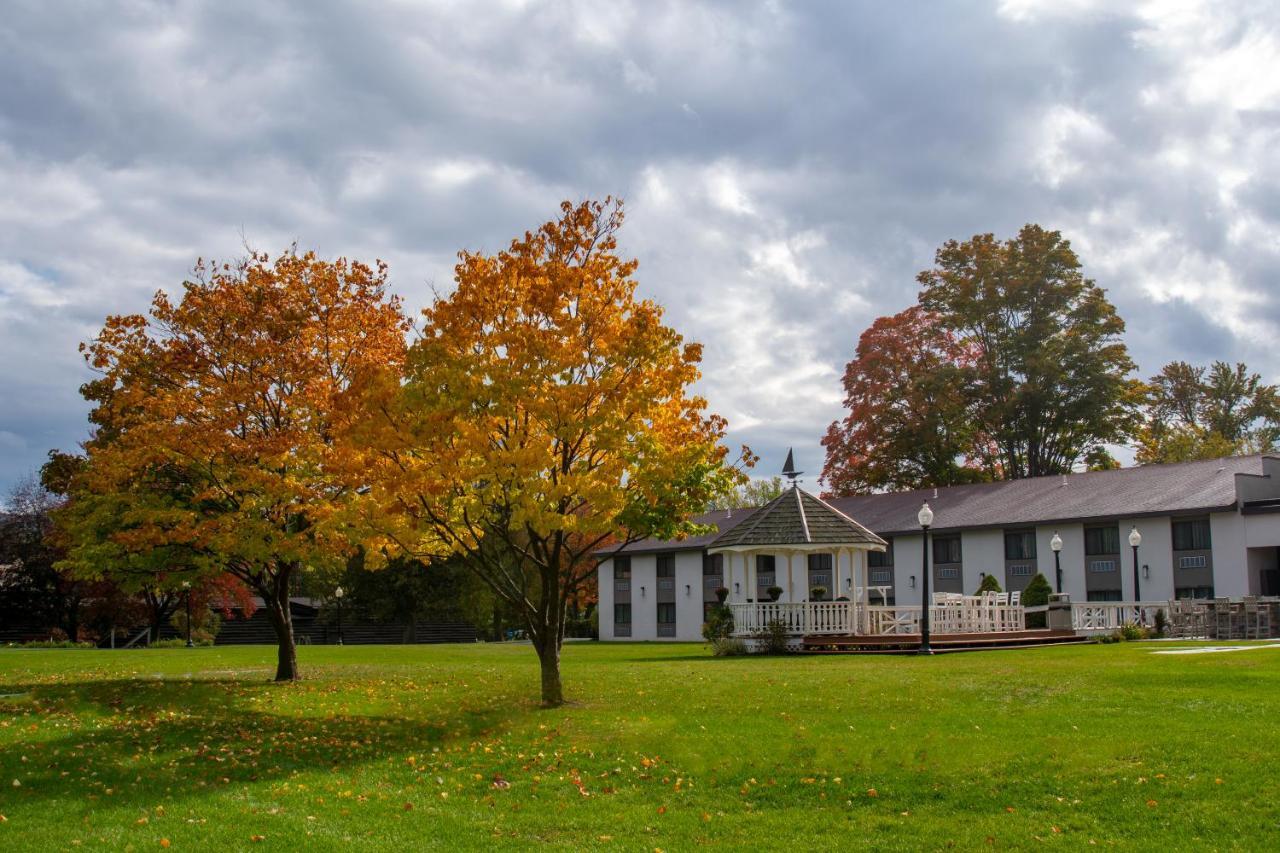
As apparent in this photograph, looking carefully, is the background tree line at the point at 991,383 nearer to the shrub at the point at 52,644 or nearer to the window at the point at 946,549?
the window at the point at 946,549

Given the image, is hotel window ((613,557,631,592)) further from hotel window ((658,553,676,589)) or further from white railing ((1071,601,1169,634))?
white railing ((1071,601,1169,634))

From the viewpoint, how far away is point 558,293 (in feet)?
55.9

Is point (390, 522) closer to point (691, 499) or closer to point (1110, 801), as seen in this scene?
point (691, 499)

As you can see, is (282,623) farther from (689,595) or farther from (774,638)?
(689,595)

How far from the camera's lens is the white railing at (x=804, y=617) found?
32062 millimetres

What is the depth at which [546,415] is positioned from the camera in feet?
54.5

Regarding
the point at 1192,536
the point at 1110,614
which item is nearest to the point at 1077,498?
the point at 1192,536

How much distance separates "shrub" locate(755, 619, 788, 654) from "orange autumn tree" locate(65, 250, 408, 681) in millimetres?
13433

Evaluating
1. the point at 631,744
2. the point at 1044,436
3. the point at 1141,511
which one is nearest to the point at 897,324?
the point at 1044,436

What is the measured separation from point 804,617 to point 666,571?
88.1ft

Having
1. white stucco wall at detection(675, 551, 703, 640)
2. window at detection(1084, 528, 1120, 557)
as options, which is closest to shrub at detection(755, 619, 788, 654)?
window at detection(1084, 528, 1120, 557)

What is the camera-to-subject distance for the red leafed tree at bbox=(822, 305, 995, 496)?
59688 mm

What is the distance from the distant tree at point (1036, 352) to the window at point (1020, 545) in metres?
14.3

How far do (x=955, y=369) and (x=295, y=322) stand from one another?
4419 centimetres
